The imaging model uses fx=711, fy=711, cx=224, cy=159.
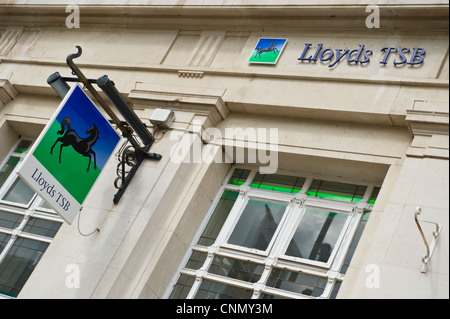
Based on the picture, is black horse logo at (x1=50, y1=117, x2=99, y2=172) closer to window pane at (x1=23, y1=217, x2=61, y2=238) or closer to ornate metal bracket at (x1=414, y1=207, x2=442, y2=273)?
window pane at (x1=23, y1=217, x2=61, y2=238)

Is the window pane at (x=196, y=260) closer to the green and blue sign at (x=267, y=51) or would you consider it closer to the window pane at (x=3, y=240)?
the green and blue sign at (x=267, y=51)

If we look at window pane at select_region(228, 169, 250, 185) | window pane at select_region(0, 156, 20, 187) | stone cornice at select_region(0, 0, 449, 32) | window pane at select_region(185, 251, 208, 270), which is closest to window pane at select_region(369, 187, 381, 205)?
window pane at select_region(228, 169, 250, 185)

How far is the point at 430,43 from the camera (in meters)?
10.0

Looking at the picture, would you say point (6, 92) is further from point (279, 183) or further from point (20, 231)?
point (279, 183)

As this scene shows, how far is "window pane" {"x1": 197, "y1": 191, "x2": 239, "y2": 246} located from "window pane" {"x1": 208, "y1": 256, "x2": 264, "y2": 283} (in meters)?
0.41

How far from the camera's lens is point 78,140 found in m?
9.92

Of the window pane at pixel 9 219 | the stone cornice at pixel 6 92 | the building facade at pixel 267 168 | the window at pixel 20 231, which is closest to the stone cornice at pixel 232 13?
the building facade at pixel 267 168

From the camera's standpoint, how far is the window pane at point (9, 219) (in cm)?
1195

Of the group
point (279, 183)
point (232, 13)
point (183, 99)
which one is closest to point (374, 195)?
point (279, 183)

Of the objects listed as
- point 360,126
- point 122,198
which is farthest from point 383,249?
point 122,198

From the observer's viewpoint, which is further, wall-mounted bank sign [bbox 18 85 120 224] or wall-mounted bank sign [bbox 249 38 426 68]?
wall-mounted bank sign [bbox 249 38 426 68]

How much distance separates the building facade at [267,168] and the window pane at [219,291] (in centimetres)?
4

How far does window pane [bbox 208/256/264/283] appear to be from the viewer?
389 inches
